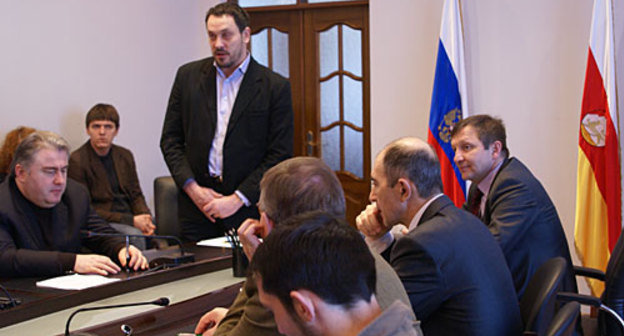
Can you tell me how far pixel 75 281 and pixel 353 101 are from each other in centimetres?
410

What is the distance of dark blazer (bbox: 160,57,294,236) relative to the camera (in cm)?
Answer: 363

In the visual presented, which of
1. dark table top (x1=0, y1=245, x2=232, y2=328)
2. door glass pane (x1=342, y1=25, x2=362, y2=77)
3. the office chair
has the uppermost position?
door glass pane (x1=342, y1=25, x2=362, y2=77)

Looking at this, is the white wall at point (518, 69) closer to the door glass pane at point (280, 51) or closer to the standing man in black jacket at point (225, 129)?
the door glass pane at point (280, 51)

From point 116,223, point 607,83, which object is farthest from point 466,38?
point 116,223

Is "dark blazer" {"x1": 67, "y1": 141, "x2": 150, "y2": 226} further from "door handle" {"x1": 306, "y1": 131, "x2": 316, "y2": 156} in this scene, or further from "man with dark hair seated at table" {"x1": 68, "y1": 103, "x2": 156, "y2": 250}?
"door handle" {"x1": 306, "y1": 131, "x2": 316, "y2": 156}

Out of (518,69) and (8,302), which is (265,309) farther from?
(518,69)

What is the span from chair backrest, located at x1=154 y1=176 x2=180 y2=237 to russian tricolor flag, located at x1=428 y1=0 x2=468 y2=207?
1.98 meters

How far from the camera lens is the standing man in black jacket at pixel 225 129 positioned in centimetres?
356

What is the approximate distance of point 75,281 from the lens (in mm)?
2672

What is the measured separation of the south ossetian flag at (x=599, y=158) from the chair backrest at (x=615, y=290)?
1.93 meters

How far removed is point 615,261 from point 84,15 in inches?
177

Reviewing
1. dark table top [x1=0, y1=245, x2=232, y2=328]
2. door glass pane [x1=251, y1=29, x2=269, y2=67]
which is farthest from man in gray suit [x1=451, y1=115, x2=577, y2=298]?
door glass pane [x1=251, y1=29, x2=269, y2=67]

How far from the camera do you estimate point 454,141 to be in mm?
3518

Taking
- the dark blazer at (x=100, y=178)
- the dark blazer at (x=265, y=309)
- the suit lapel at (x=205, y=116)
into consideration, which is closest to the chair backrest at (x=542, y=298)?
the dark blazer at (x=265, y=309)
